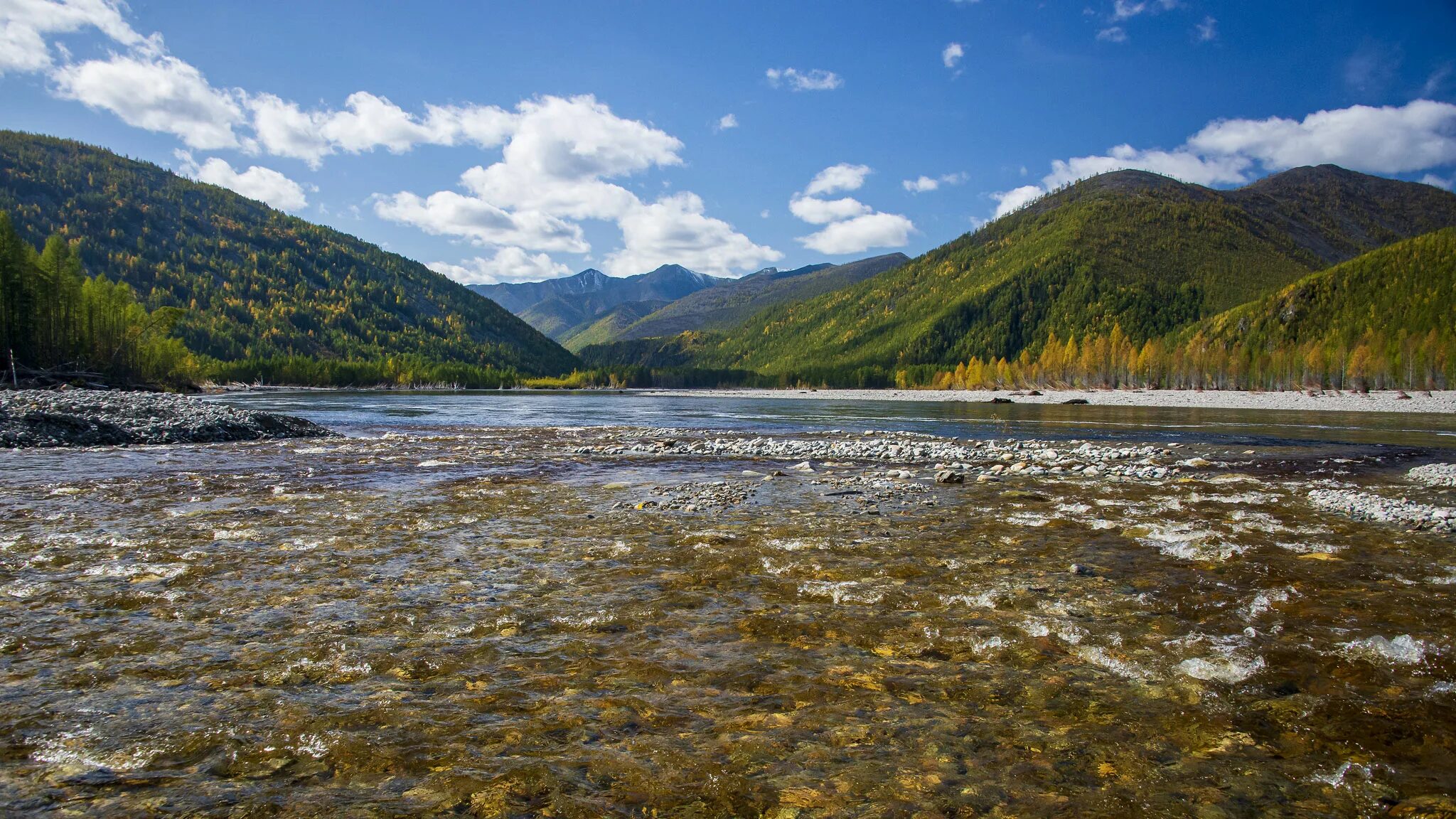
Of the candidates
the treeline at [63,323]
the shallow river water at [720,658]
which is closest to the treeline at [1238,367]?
the shallow river water at [720,658]

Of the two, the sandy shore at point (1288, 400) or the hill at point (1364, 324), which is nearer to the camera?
the sandy shore at point (1288, 400)

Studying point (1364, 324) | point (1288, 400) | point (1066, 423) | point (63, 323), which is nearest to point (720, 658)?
point (1066, 423)

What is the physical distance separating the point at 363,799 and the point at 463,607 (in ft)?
12.6

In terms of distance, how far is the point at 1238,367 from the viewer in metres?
133

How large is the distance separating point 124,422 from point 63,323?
62.1 m

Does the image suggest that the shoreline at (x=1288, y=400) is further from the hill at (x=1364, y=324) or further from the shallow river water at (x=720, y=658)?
the shallow river water at (x=720, y=658)

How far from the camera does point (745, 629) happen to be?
23.4 ft

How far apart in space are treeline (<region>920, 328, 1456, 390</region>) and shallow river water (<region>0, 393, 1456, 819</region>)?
443 feet

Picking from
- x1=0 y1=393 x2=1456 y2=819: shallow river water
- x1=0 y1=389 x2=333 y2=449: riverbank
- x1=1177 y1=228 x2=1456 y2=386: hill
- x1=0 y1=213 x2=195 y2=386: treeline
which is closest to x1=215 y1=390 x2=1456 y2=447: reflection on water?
x1=0 y1=389 x2=333 y2=449: riverbank

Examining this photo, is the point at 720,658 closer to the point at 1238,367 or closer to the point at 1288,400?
the point at 1288,400

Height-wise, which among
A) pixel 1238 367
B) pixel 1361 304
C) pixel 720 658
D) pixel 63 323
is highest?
pixel 1361 304

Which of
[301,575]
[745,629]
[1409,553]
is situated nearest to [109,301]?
[301,575]

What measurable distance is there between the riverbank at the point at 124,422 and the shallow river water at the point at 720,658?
1682 centimetres

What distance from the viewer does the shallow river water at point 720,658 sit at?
4.18m
